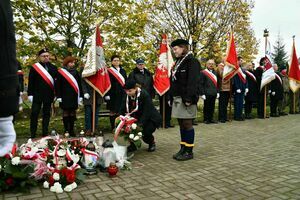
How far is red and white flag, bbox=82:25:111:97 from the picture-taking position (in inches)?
310

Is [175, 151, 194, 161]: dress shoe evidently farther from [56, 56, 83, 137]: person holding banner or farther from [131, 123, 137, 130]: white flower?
[56, 56, 83, 137]: person holding banner

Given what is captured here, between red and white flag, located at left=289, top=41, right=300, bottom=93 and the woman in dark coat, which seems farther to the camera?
red and white flag, located at left=289, top=41, right=300, bottom=93

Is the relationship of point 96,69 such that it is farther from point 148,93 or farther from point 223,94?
point 223,94

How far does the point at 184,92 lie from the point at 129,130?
128 cm

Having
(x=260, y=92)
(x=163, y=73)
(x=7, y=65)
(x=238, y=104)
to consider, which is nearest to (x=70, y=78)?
(x=163, y=73)

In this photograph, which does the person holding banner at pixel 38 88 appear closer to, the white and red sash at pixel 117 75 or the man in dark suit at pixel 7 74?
the white and red sash at pixel 117 75

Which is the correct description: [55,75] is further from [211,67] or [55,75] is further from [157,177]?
[211,67]

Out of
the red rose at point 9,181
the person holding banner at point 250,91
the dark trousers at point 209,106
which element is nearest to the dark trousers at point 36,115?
the red rose at point 9,181

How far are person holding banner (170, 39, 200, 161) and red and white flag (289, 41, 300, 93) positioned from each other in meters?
8.95

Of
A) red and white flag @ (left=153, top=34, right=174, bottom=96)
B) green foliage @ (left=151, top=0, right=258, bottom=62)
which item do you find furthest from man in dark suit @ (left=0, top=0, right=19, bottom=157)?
green foliage @ (left=151, top=0, right=258, bottom=62)

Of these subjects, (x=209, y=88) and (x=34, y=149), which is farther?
(x=209, y=88)

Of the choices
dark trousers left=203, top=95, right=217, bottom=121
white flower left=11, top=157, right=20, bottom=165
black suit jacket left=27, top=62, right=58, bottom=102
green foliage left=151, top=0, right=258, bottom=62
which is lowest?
white flower left=11, top=157, right=20, bottom=165

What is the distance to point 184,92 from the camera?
576cm

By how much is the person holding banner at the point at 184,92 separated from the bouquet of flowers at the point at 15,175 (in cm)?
256
